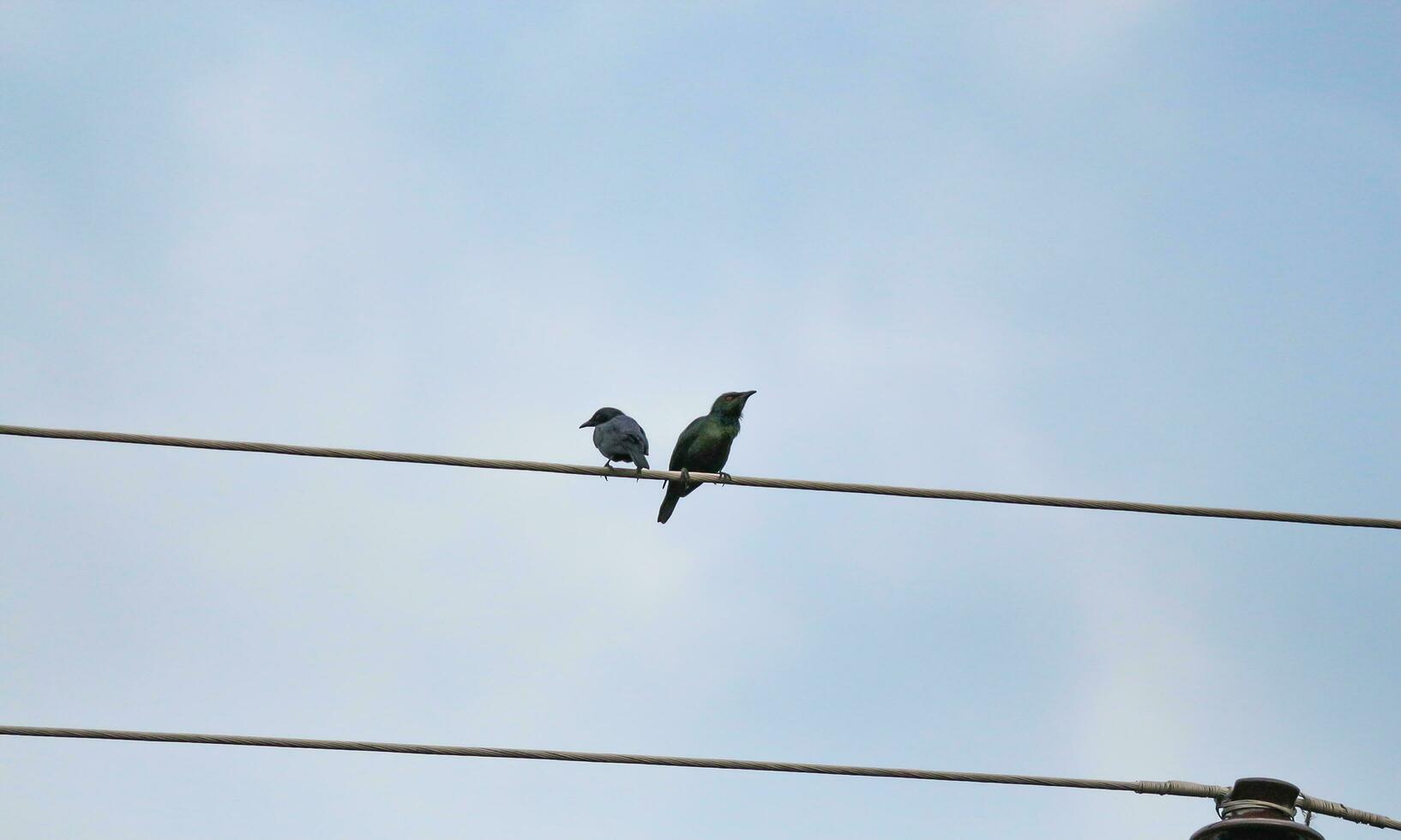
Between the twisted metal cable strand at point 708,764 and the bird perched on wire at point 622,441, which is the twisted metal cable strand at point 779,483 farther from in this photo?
the bird perched on wire at point 622,441

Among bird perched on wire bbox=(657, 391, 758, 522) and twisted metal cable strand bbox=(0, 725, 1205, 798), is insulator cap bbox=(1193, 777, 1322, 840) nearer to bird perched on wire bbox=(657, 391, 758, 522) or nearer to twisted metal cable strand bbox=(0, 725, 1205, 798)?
twisted metal cable strand bbox=(0, 725, 1205, 798)

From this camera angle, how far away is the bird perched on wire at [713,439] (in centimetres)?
1341

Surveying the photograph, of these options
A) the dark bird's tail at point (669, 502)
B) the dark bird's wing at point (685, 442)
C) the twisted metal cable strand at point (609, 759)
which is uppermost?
the dark bird's wing at point (685, 442)

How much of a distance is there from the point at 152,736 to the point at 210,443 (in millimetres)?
1404

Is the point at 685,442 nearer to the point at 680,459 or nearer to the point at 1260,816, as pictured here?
the point at 680,459

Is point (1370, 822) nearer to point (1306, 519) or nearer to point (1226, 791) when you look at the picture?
point (1226, 791)

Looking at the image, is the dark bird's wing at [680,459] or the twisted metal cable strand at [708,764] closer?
the twisted metal cable strand at [708,764]

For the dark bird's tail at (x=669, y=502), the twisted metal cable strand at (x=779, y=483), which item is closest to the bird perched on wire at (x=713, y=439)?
the dark bird's tail at (x=669, y=502)

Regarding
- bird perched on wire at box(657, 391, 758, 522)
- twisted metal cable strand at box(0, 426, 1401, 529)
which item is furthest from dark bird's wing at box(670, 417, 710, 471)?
twisted metal cable strand at box(0, 426, 1401, 529)

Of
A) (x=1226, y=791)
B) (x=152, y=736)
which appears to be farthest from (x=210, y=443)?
(x=1226, y=791)

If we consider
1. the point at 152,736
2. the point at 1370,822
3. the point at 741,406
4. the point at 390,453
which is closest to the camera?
the point at 152,736

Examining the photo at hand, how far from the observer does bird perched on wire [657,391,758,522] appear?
44.0ft

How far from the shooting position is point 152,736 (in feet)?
22.9

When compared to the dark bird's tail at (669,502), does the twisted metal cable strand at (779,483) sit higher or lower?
lower
